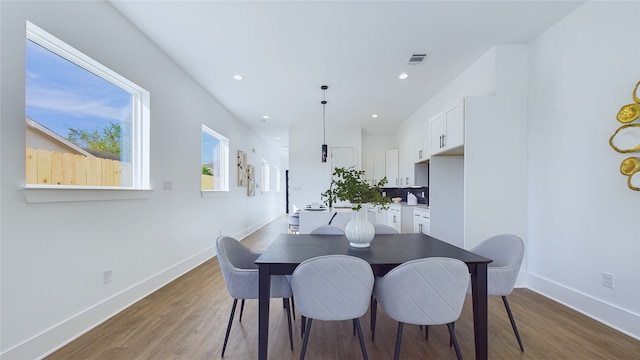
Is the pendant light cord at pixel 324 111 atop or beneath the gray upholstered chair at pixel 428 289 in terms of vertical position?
atop

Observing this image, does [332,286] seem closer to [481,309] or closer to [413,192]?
[481,309]

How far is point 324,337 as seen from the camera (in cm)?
208

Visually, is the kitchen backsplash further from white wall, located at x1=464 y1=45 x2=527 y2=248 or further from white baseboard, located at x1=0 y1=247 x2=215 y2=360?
white baseboard, located at x1=0 y1=247 x2=215 y2=360

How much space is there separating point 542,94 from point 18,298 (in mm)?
4909

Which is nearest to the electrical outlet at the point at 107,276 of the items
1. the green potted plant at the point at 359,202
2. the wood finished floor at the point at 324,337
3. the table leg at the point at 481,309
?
the wood finished floor at the point at 324,337

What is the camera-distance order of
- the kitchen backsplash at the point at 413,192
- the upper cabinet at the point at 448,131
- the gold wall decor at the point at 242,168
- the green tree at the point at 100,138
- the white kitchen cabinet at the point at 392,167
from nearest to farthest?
the green tree at the point at 100,138
the upper cabinet at the point at 448,131
the kitchen backsplash at the point at 413,192
the gold wall decor at the point at 242,168
the white kitchen cabinet at the point at 392,167

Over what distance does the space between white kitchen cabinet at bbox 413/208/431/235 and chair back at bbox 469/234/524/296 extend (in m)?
1.85

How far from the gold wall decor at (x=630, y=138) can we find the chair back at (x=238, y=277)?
283 cm

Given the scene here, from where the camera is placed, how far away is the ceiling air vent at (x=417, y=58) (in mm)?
3299

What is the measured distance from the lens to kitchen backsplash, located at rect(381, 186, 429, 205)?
18.7ft

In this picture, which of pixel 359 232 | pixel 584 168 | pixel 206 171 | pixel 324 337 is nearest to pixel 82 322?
pixel 324 337

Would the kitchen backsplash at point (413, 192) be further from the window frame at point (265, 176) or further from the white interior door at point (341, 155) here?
the window frame at point (265, 176)

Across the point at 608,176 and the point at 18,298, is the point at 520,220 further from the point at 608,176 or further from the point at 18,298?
the point at 18,298

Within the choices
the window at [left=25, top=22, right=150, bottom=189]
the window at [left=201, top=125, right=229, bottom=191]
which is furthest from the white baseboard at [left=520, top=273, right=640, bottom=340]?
the window at [left=201, top=125, right=229, bottom=191]
